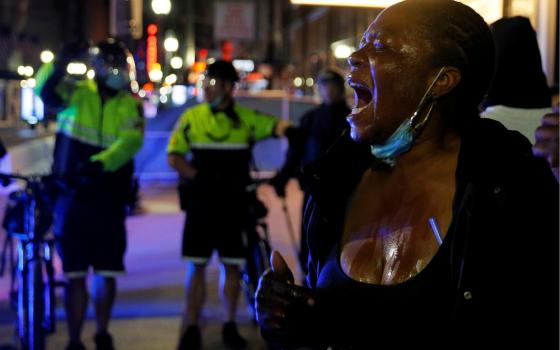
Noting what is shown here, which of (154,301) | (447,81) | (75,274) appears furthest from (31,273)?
(447,81)

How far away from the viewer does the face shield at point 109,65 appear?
→ 5582mm

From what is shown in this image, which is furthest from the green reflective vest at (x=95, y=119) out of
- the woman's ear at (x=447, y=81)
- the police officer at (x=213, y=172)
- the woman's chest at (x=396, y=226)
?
the woman's ear at (x=447, y=81)

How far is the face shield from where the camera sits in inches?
220

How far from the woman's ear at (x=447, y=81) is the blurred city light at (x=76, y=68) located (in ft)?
14.2

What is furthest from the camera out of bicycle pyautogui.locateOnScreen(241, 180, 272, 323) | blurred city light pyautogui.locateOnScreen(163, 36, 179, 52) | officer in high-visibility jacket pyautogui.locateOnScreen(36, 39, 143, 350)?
blurred city light pyautogui.locateOnScreen(163, 36, 179, 52)

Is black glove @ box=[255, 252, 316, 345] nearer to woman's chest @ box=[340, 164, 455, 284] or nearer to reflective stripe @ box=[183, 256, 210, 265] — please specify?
woman's chest @ box=[340, 164, 455, 284]

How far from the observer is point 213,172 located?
5875mm

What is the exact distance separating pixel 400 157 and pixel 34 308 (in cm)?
407

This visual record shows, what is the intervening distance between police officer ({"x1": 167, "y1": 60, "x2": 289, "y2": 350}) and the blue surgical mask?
4.16 metres

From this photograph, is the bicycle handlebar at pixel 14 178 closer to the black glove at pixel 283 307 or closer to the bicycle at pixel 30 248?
the bicycle at pixel 30 248

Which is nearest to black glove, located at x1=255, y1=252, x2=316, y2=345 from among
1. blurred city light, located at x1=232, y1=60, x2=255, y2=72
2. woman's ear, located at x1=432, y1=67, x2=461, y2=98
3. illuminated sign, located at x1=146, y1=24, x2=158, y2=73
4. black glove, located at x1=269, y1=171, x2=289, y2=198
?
woman's ear, located at x1=432, y1=67, x2=461, y2=98

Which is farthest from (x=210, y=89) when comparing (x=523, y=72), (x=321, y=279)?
(x=321, y=279)

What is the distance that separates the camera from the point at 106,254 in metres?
5.60

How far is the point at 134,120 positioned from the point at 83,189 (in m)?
0.59
